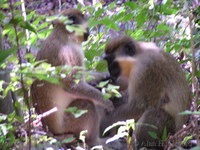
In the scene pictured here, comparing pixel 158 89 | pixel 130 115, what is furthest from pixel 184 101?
pixel 130 115

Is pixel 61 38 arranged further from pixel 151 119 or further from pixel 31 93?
pixel 151 119

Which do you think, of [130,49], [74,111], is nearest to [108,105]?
[130,49]

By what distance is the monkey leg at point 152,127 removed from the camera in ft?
11.4

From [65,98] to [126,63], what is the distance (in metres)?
0.87

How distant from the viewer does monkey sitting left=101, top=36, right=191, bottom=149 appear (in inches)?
141

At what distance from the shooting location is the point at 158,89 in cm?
371

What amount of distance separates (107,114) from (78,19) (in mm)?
1271

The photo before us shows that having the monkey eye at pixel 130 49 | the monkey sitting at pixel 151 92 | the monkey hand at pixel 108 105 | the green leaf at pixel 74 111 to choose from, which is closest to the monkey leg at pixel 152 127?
the monkey sitting at pixel 151 92

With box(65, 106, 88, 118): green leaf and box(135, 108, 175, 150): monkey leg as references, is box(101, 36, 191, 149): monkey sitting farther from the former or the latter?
box(65, 106, 88, 118): green leaf

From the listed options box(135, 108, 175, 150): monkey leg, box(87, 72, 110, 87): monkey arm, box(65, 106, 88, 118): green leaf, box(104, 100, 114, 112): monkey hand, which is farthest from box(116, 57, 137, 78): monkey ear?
box(65, 106, 88, 118): green leaf

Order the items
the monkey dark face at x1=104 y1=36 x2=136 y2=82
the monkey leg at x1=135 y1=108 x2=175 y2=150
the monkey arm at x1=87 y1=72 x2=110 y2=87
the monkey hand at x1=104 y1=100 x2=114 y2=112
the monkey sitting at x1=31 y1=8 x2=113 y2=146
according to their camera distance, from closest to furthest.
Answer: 1. the monkey leg at x1=135 y1=108 x2=175 y2=150
2. the monkey sitting at x1=31 y1=8 x2=113 y2=146
3. the monkey hand at x1=104 y1=100 x2=114 y2=112
4. the monkey dark face at x1=104 y1=36 x2=136 y2=82
5. the monkey arm at x1=87 y1=72 x2=110 y2=87

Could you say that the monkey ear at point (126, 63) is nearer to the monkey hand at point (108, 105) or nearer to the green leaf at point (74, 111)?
the monkey hand at point (108, 105)

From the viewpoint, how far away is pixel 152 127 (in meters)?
3.48

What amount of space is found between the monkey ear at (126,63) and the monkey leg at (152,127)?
59 centimetres
